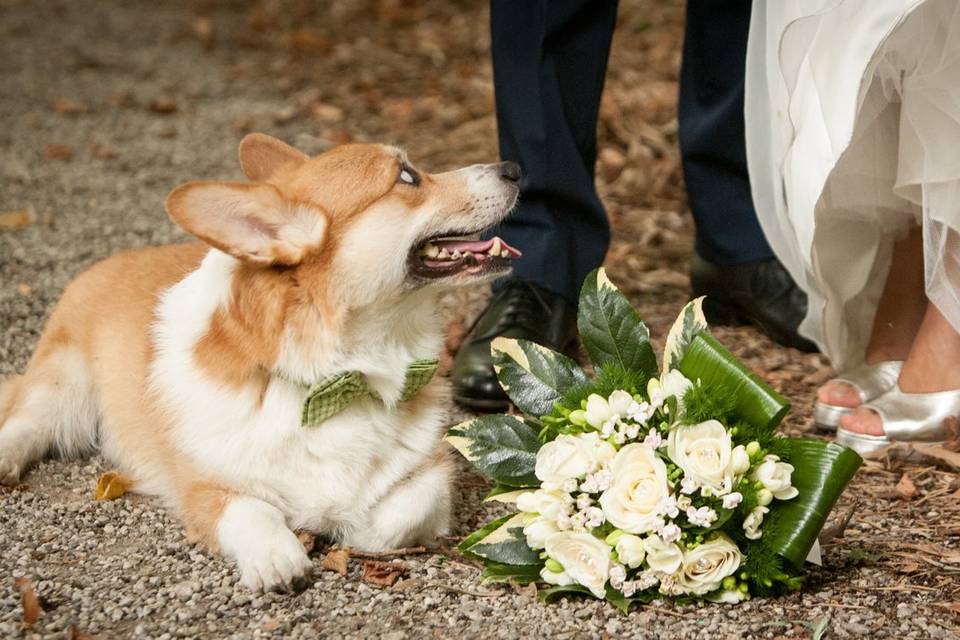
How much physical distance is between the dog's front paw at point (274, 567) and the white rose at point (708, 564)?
73 centimetres

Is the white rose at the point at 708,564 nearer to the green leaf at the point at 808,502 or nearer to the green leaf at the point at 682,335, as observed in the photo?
the green leaf at the point at 808,502

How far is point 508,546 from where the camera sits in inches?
90.1

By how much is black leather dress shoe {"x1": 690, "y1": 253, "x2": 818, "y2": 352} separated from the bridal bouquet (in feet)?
4.62

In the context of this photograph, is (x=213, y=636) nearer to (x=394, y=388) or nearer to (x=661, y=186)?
(x=394, y=388)

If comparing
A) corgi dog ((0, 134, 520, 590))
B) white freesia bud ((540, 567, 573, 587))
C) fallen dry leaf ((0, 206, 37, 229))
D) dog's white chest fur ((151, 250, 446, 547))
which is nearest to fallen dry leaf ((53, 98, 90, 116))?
fallen dry leaf ((0, 206, 37, 229))

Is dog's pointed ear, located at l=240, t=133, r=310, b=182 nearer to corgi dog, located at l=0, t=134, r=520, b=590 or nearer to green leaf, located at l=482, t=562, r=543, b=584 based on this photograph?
corgi dog, located at l=0, t=134, r=520, b=590

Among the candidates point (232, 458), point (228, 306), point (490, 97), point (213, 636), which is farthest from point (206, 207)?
point (490, 97)

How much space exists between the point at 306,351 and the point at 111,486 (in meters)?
0.71

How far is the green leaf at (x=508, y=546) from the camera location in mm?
2273

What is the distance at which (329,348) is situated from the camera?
7.81 ft

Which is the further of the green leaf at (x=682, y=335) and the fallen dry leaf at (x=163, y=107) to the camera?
the fallen dry leaf at (x=163, y=107)

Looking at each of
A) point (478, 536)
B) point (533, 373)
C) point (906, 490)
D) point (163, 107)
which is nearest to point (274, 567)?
point (478, 536)

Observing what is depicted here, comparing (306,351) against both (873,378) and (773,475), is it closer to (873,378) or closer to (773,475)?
(773,475)

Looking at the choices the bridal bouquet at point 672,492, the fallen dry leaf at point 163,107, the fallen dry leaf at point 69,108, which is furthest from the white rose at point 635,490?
the fallen dry leaf at point 69,108
